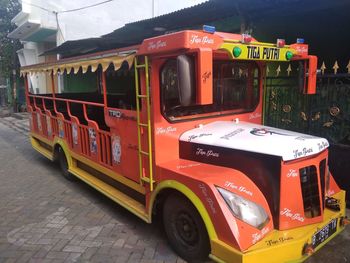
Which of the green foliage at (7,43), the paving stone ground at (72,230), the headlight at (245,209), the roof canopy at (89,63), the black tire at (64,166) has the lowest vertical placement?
the paving stone ground at (72,230)

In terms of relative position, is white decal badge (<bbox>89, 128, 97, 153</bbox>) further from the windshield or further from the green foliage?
the green foliage

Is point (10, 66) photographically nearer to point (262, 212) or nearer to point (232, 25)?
point (232, 25)

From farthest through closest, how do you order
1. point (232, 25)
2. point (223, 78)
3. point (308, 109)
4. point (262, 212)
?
point (232, 25) → point (308, 109) → point (223, 78) → point (262, 212)

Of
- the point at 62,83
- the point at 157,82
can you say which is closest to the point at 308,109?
the point at 157,82

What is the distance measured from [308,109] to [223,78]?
1815 mm

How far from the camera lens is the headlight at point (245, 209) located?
2582 mm

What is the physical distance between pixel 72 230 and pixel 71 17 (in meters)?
10.7

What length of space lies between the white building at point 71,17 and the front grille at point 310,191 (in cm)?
1157

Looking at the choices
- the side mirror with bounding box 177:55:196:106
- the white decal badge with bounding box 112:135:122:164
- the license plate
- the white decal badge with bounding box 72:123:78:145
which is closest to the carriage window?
the white decal badge with bounding box 112:135:122:164

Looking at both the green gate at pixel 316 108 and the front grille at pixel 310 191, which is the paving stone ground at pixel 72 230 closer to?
the front grille at pixel 310 191

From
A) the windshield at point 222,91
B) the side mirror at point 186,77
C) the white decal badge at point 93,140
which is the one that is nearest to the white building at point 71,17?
the white decal badge at point 93,140

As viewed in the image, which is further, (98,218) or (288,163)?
(98,218)

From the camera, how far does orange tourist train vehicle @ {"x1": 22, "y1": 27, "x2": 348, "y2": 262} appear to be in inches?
102

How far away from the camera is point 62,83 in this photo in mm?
12672
